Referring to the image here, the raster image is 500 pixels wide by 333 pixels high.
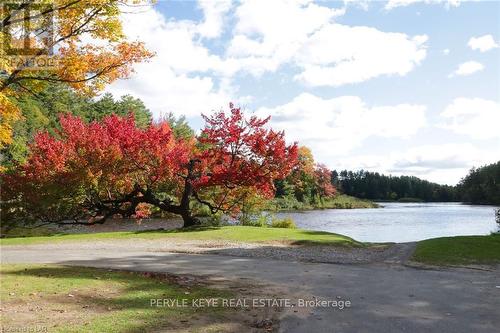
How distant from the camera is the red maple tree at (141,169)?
974 inches

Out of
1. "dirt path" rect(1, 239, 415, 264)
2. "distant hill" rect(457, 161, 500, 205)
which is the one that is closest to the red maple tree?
"dirt path" rect(1, 239, 415, 264)

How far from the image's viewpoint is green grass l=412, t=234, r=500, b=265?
48.3 feet

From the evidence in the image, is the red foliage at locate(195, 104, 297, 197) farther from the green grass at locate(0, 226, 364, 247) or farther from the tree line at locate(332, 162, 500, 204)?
the tree line at locate(332, 162, 500, 204)

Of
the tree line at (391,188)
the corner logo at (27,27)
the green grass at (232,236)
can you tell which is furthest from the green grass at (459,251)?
the tree line at (391,188)

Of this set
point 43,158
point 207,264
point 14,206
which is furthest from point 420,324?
point 14,206

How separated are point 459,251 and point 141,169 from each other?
56.9 feet

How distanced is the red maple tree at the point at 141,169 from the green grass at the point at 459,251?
945 cm

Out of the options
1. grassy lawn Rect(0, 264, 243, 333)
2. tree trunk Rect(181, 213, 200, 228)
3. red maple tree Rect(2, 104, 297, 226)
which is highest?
red maple tree Rect(2, 104, 297, 226)

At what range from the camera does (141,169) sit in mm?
26109

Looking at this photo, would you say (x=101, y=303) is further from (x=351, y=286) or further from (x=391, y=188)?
(x=391, y=188)

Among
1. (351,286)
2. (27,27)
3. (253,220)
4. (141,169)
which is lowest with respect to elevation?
(351,286)

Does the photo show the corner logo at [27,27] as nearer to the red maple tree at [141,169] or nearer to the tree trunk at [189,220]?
the red maple tree at [141,169]

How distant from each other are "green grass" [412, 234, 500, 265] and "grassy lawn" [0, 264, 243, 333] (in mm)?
8587

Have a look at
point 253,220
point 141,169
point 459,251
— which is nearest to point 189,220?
point 141,169
